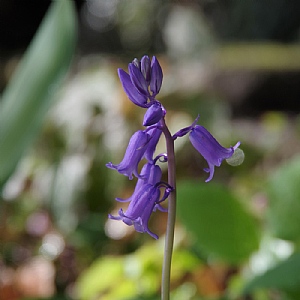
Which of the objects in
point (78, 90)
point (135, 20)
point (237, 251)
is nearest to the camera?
point (237, 251)

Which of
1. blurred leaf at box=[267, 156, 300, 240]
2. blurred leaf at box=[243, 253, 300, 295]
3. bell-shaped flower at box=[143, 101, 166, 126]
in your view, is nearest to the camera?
bell-shaped flower at box=[143, 101, 166, 126]

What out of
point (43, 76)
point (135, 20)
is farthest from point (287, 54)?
point (43, 76)

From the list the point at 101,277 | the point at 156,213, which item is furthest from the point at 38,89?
the point at 156,213

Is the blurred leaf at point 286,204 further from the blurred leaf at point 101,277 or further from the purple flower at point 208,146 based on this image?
the purple flower at point 208,146

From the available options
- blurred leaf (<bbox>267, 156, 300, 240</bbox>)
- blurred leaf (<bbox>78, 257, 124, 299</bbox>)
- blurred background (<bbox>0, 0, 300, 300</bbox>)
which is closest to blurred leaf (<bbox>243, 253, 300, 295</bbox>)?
blurred background (<bbox>0, 0, 300, 300</bbox>)

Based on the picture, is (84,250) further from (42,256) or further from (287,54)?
(287,54)

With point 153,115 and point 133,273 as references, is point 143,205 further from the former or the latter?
point 133,273

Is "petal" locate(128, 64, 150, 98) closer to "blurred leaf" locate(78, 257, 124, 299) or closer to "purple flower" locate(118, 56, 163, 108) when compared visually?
"purple flower" locate(118, 56, 163, 108)

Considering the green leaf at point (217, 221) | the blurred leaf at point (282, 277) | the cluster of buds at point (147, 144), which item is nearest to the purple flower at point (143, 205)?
the cluster of buds at point (147, 144)
